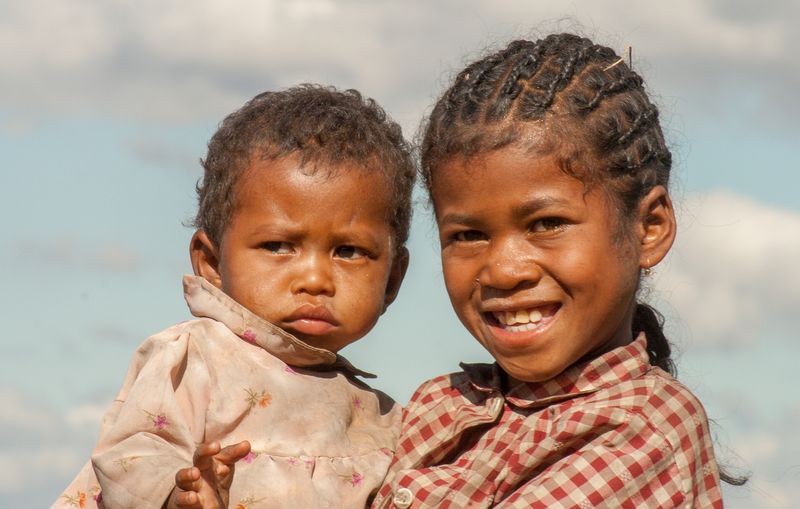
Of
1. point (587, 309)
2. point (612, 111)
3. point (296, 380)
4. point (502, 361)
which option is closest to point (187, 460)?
point (296, 380)

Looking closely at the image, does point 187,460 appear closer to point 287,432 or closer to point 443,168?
point 287,432

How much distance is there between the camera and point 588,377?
4.20m

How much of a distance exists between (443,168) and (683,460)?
122 cm

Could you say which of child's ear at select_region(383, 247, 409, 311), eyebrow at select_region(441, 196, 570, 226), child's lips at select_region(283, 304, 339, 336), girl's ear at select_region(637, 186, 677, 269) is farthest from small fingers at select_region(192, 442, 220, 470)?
girl's ear at select_region(637, 186, 677, 269)

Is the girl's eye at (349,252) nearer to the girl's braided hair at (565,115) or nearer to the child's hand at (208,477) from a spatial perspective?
the girl's braided hair at (565,115)

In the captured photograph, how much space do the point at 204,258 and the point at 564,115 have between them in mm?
1654

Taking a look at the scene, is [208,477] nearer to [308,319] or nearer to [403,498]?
[403,498]

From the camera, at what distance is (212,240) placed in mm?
4926

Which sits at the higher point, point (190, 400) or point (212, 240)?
point (212, 240)

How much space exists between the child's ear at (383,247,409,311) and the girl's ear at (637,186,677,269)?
1175mm

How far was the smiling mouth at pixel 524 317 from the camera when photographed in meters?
4.12

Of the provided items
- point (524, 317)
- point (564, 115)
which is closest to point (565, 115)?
point (564, 115)

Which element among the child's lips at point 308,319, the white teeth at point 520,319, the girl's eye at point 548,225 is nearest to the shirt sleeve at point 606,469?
the white teeth at point 520,319

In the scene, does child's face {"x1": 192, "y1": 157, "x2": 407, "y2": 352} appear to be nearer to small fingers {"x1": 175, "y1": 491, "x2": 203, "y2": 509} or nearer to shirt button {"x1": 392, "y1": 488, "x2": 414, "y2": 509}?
shirt button {"x1": 392, "y1": 488, "x2": 414, "y2": 509}
